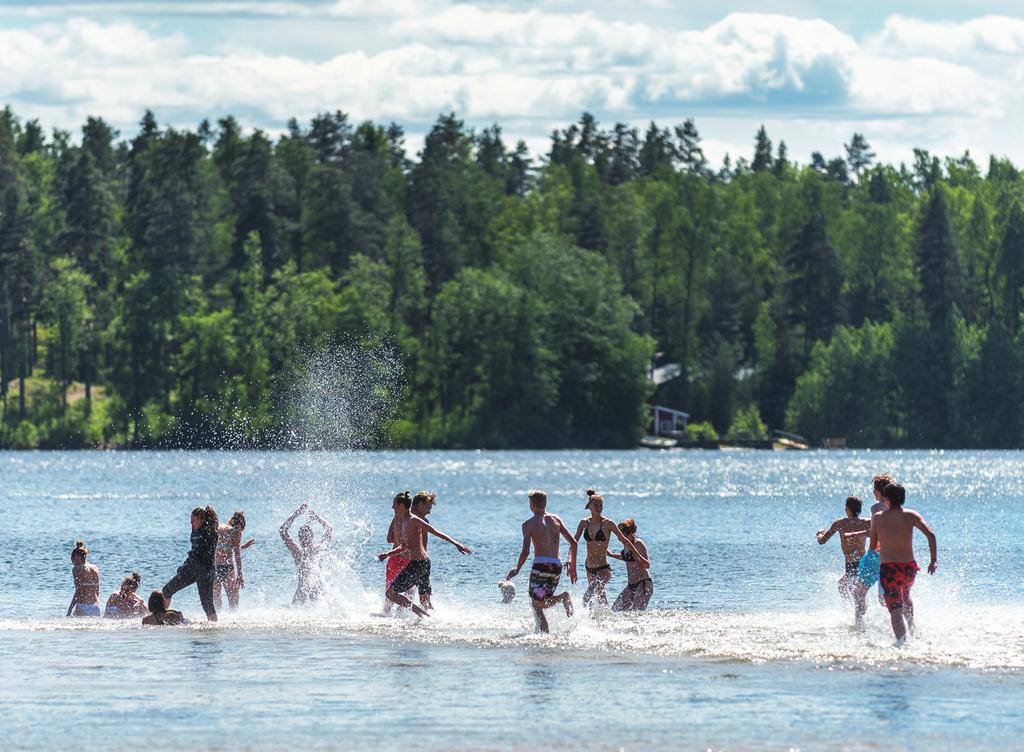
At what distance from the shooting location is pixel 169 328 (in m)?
120

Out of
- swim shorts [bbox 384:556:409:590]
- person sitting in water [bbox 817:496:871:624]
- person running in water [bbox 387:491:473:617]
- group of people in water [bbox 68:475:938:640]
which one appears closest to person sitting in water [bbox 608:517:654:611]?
group of people in water [bbox 68:475:938:640]

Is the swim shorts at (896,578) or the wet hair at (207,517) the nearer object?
A: the swim shorts at (896,578)

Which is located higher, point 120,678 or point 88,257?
point 88,257

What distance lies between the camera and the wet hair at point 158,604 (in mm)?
23859

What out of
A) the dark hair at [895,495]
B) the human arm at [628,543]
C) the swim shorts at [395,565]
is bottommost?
the swim shorts at [395,565]

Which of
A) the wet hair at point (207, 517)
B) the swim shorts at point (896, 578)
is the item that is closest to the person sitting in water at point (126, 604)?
the wet hair at point (207, 517)

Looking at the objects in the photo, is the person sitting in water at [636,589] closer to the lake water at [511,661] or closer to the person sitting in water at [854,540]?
the lake water at [511,661]

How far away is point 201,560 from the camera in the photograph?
23.6m

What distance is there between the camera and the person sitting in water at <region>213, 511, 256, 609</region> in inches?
970

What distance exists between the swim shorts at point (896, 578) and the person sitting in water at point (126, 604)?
10.2 metres

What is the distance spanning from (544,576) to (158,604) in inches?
214

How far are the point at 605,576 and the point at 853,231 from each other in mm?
120036

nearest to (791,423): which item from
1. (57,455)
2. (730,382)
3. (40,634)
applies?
(730,382)

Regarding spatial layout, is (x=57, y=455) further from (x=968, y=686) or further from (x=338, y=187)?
(x=968, y=686)
